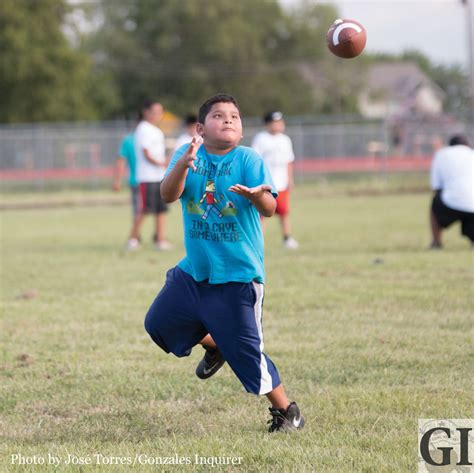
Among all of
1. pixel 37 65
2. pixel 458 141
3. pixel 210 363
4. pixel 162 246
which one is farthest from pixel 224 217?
pixel 37 65

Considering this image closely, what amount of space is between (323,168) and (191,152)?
101 feet

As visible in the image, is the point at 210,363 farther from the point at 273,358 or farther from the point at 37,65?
the point at 37,65

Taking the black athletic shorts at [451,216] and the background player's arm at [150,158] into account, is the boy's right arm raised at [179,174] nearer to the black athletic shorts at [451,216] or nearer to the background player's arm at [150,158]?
the black athletic shorts at [451,216]

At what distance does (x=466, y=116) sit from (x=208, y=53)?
36052mm

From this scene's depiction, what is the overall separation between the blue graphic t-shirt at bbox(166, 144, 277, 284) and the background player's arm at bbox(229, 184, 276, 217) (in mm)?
122

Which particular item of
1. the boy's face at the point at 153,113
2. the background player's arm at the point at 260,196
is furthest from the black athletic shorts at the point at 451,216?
the background player's arm at the point at 260,196

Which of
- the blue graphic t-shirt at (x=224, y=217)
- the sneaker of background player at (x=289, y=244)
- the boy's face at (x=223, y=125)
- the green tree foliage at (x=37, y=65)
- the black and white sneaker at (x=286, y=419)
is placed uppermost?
the green tree foliage at (x=37, y=65)

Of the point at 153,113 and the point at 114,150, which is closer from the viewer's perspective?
the point at 153,113

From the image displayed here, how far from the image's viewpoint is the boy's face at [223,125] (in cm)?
515

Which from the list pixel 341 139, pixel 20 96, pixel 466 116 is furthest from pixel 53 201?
pixel 20 96

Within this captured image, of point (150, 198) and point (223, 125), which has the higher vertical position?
point (223, 125)

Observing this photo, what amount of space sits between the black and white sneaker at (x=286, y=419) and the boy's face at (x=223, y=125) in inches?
58.8

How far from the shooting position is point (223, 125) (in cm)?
515

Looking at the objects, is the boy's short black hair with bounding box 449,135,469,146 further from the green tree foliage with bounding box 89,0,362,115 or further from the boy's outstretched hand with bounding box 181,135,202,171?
the green tree foliage with bounding box 89,0,362,115
